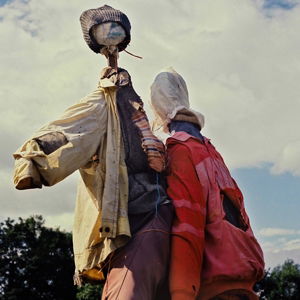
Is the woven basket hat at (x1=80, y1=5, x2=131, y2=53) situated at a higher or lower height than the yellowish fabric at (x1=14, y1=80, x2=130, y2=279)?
higher

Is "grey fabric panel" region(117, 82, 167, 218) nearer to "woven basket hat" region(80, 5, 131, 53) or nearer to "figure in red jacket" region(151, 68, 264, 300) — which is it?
"figure in red jacket" region(151, 68, 264, 300)

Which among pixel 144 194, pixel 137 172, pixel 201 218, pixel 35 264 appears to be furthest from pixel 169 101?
pixel 35 264

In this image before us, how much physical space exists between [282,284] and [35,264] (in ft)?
34.6

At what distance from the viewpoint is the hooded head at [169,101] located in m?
4.90

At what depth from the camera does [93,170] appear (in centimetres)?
445

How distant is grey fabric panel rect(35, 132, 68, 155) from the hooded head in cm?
83

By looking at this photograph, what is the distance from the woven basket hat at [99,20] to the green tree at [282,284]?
95.6 feet

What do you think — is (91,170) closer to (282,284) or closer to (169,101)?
(169,101)

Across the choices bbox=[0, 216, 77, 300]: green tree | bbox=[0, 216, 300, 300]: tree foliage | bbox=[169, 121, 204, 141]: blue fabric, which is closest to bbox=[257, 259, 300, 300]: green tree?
bbox=[0, 216, 300, 300]: tree foliage

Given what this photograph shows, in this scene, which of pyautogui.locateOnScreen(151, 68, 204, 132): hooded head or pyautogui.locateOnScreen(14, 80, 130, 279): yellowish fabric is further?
pyautogui.locateOnScreen(151, 68, 204, 132): hooded head

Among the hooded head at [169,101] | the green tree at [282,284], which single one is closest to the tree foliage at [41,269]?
the green tree at [282,284]

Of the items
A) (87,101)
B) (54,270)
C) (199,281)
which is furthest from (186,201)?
(54,270)

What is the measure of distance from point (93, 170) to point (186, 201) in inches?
21.5

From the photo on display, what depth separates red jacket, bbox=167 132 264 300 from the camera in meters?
4.32
